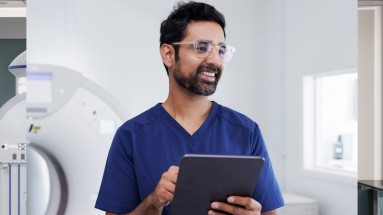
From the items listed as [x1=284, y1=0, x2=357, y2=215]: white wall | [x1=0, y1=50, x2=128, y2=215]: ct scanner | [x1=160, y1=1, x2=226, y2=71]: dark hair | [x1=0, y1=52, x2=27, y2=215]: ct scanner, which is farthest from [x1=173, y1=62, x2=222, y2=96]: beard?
[x1=0, y1=52, x2=27, y2=215]: ct scanner

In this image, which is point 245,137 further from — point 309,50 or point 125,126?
point 309,50

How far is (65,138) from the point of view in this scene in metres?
1.92

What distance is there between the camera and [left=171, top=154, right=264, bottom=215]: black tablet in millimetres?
1156

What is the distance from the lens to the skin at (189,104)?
49.1 inches

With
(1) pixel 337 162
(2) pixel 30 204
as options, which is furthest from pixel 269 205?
(2) pixel 30 204

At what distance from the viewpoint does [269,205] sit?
4.95 ft

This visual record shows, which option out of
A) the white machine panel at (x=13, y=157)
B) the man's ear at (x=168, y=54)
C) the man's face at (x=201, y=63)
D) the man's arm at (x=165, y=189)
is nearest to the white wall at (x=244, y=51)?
the man's ear at (x=168, y=54)

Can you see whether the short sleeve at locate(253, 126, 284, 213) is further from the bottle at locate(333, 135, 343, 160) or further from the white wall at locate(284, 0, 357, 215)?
the bottle at locate(333, 135, 343, 160)

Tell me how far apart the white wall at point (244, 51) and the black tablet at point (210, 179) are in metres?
0.74

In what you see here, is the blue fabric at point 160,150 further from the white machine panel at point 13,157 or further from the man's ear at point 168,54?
the white machine panel at point 13,157

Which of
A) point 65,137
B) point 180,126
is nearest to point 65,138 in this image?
point 65,137

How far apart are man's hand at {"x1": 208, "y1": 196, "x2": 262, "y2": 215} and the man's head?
419mm

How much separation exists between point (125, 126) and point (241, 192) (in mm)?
546

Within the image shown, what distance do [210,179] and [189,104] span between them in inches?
18.0
